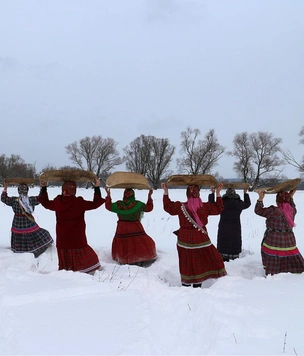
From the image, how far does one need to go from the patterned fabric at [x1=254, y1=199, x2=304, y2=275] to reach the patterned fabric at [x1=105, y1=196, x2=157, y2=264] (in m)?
2.42

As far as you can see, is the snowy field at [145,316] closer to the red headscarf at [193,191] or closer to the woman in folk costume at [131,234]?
the woman in folk costume at [131,234]

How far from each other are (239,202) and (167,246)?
9.00 ft

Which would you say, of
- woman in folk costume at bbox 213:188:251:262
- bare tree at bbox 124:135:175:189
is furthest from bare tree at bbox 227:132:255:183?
woman in folk costume at bbox 213:188:251:262

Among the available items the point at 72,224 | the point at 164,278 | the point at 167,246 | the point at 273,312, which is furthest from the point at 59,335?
the point at 167,246

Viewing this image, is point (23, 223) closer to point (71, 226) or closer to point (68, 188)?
point (71, 226)

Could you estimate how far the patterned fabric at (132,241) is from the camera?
6297mm

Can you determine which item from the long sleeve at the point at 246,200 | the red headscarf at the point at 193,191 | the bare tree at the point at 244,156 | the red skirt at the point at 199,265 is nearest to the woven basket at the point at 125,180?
the red headscarf at the point at 193,191

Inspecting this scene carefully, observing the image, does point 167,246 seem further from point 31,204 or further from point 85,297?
point 85,297

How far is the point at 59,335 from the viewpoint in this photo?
270 cm

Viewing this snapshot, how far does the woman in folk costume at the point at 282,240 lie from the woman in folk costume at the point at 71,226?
312 centimetres

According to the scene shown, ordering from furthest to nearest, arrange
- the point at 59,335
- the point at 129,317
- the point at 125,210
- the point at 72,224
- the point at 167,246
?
the point at 167,246 → the point at 125,210 → the point at 72,224 → the point at 129,317 → the point at 59,335

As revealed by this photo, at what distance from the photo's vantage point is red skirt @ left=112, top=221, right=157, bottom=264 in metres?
6.30

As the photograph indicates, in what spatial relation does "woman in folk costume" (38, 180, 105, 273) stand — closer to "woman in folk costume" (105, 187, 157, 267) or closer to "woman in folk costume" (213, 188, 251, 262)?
"woman in folk costume" (105, 187, 157, 267)

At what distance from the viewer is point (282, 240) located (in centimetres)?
519
